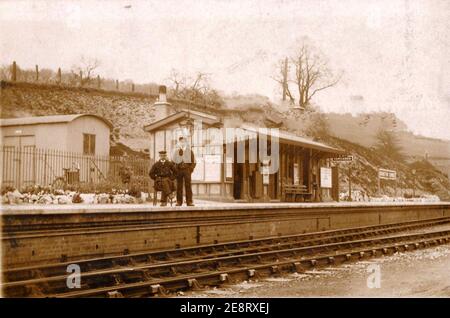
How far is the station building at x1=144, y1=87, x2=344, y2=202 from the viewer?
20.6 meters

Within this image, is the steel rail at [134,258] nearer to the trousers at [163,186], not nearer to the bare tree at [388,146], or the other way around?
the trousers at [163,186]

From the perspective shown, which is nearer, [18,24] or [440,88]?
[18,24]

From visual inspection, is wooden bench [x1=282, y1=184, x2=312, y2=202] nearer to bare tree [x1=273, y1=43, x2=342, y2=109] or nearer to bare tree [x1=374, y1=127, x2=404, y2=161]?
bare tree [x1=273, y1=43, x2=342, y2=109]

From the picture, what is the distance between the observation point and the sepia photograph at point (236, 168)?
8.32m

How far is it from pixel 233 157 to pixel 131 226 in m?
9.40

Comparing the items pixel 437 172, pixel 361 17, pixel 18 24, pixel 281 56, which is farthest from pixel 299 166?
pixel 18 24

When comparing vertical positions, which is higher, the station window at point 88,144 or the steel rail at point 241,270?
the station window at point 88,144

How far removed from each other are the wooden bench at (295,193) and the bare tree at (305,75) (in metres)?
4.13

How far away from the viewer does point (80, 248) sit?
10.7m

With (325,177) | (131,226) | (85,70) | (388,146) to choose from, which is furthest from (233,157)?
(85,70)

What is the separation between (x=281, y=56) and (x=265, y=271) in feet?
47.3

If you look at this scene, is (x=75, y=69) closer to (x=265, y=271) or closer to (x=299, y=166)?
(x=299, y=166)

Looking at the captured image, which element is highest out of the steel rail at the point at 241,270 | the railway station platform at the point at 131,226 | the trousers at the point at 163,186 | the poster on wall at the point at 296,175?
Result: the poster on wall at the point at 296,175

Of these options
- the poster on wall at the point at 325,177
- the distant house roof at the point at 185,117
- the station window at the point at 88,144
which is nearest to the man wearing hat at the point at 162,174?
the distant house roof at the point at 185,117
